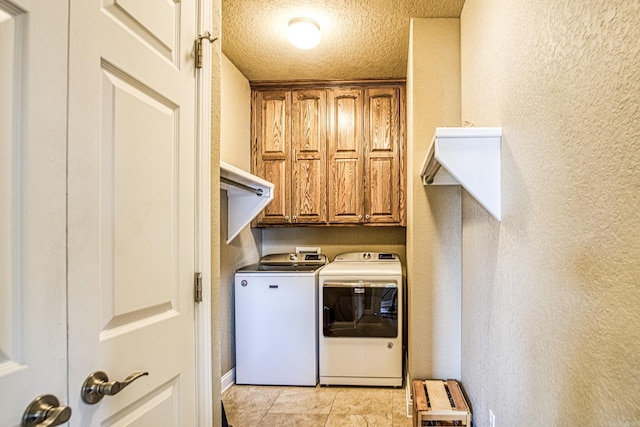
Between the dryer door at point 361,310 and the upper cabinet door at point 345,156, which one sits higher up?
the upper cabinet door at point 345,156

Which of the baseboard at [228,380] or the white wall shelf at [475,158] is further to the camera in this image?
the baseboard at [228,380]

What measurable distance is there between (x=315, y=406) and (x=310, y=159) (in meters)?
2.03

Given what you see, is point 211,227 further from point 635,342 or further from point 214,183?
point 635,342

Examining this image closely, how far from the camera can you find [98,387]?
882 millimetres

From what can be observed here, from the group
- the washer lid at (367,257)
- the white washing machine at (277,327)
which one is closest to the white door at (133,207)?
the white washing machine at (277,327)

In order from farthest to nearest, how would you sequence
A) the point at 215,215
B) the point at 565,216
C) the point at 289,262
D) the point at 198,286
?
1. the point at 289,262
2. the point at 215,215
3. the point at 198,286
4. the point at 565,216

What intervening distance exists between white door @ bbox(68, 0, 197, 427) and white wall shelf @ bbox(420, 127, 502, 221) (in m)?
0.93

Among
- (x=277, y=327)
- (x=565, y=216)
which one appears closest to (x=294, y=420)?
(x=277, y=327)

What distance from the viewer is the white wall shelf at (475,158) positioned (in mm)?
1574

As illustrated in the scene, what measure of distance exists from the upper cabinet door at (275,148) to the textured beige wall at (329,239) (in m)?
0.41

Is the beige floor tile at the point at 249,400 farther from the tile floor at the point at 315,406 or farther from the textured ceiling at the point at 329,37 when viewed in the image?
Result: the textured ceiling at the point at 329,37

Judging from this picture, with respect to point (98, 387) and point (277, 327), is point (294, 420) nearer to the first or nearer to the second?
point (277, 327)

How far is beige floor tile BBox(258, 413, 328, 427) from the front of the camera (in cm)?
264

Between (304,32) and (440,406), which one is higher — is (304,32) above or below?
above
